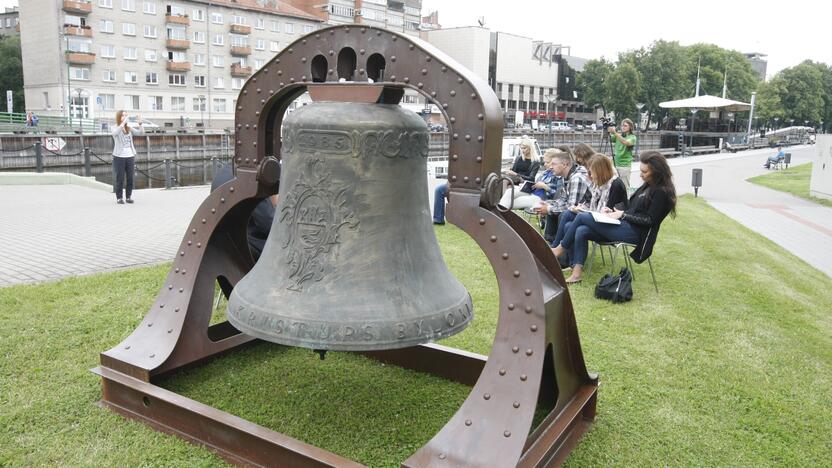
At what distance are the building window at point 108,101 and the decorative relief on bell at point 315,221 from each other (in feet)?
196

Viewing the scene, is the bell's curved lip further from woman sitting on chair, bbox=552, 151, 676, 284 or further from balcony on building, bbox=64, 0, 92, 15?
balcony on building, bbox=64, 0, 92, 15

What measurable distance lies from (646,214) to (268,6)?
6966cm

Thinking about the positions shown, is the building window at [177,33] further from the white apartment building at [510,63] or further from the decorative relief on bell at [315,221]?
the decorative relief on bell at [315,221]

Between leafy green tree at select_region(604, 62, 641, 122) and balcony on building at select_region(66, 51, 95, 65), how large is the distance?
160ft

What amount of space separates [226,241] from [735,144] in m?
51.2

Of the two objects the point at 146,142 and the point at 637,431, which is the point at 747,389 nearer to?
the point at 637,431

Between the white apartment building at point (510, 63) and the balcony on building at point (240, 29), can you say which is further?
the white apartment building at point (510, 63)

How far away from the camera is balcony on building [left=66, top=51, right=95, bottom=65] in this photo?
52.7m

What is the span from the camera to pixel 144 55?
58125 millimetres

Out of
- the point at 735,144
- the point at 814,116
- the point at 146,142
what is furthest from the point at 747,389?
the point at 814,116

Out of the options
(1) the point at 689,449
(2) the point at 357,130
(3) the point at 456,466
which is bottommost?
(1) the point at 689,449

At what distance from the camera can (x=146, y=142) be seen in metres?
38.3

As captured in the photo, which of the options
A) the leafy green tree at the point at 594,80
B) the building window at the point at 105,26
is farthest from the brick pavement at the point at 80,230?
the leafy green tree at the point at 594,80

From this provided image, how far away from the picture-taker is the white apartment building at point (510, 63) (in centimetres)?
8650
